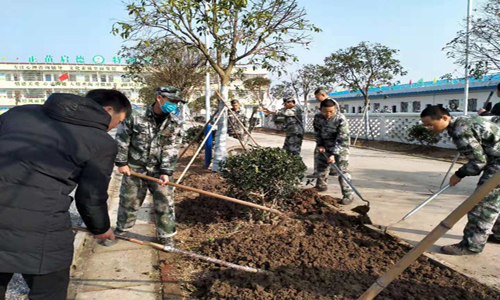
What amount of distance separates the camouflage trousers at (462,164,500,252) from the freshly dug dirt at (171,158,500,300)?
568mm

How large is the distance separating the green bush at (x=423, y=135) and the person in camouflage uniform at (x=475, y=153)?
28.1 feet

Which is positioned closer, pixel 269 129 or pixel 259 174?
pixel 259 174

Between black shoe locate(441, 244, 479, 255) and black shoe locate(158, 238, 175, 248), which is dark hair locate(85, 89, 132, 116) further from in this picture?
black shoe locate(441, 244, 479, 255)

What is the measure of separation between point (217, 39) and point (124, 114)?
4174 mm

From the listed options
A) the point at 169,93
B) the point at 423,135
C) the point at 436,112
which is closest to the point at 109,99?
the point at 169,93

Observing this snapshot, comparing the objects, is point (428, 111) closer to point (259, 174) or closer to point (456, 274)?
point (456, 274)

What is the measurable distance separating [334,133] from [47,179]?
4400 millimetres

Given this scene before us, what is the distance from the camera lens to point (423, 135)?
11453 millimetres

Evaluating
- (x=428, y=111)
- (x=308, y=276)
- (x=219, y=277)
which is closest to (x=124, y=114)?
(x=219, y=277)

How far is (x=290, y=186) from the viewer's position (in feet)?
13.9

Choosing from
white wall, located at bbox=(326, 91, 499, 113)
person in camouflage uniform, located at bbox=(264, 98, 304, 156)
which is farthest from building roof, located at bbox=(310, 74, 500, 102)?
person in camouflage uniform, located at bbox=(264, 98, 304, 156)

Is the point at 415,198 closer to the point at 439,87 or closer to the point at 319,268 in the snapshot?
the point at 319,268

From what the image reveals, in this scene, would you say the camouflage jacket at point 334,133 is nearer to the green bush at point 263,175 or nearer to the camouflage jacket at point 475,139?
the green bush at point 263,175

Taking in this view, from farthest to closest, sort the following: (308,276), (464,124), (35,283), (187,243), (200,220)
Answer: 1. (200,220)
2. (187,243)
3. (464,124)
4. (308,276)
5. (35,283)
